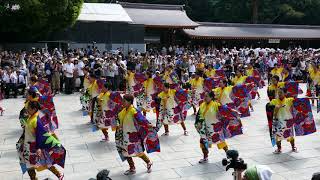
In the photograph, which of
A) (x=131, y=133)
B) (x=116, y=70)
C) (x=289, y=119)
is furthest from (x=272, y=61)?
(x=131, y=133)

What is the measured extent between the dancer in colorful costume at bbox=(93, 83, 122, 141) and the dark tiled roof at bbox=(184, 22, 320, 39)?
2296 centimetres

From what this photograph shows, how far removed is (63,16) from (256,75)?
1159 cm

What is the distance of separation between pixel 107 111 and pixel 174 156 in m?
2.13

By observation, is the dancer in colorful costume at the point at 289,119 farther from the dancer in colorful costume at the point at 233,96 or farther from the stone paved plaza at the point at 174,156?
the dancer in colorful costume at the point at 233,96

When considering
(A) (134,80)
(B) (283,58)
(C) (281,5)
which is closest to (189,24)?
(B) (283,58)

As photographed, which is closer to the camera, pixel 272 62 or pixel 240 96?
pixel 240 96

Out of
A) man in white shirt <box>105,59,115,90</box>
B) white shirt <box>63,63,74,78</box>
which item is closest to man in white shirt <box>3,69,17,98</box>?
white shirt <box>63,63,74,78</box>

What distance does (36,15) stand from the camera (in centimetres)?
2123

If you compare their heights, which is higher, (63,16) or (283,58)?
(63,16)

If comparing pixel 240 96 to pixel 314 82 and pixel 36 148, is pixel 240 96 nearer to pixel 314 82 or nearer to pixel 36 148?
pixel 314 82

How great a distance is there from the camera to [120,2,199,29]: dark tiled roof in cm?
3111

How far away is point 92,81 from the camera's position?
11.8 metres

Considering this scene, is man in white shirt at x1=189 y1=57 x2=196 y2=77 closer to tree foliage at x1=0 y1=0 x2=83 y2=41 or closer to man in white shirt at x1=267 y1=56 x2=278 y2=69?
man in white shirt at x1=267 y1=56 x2=278 y2=69

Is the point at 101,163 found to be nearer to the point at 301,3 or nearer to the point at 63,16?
the point at 63,16
